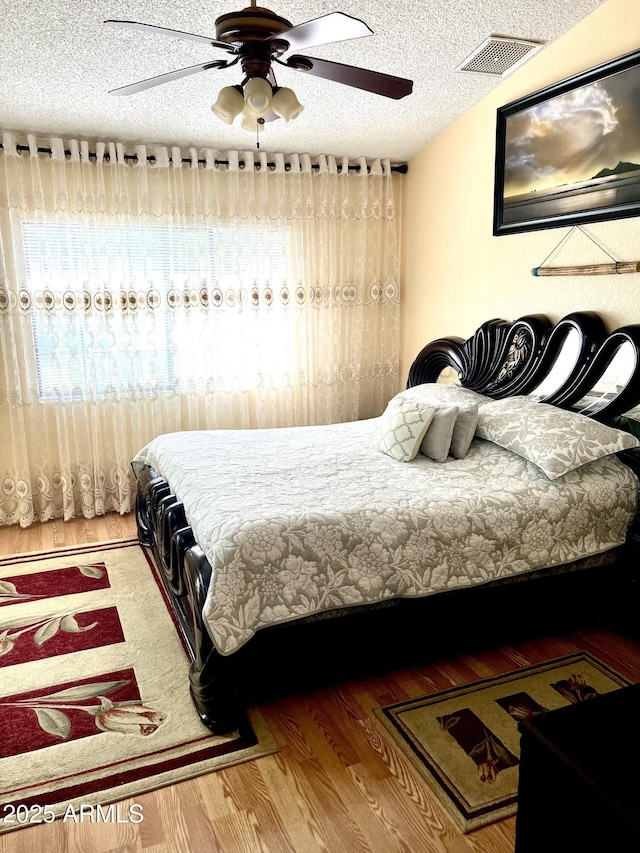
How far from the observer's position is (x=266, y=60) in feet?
6.93

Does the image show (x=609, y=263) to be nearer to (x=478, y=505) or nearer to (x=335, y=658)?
(x=478, y=505)

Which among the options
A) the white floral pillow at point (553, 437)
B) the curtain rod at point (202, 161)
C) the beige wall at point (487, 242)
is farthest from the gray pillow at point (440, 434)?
the curtain rod at point (202, 161)

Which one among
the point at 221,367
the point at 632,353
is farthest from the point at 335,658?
the point at 221,367

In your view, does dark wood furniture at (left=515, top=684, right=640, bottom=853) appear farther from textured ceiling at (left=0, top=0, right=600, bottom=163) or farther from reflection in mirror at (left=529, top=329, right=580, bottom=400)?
textured ceiling at (left=0, top=0, right=600, bottom=163)

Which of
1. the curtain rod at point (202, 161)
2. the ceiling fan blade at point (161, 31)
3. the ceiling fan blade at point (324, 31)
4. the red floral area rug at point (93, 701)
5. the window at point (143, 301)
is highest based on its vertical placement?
the curtain rod at point (202, 161)

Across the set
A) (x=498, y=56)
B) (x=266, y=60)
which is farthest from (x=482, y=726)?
(x=498, y=56)

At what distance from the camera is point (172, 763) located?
204 centimetres

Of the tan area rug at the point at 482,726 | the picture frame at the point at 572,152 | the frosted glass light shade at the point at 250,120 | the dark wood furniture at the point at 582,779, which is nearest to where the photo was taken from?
the dark wood furniture at the point at 582,779

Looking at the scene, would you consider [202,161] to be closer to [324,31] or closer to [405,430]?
[405,430]

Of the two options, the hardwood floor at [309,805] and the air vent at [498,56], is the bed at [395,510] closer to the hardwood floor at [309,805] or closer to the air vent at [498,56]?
the hardwood floor at [309,805]

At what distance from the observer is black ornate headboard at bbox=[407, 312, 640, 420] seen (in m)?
3.01

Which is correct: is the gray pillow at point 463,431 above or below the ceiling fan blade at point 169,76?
below

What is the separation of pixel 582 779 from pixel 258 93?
2.12 m

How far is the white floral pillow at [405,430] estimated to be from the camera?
10.2 ft
